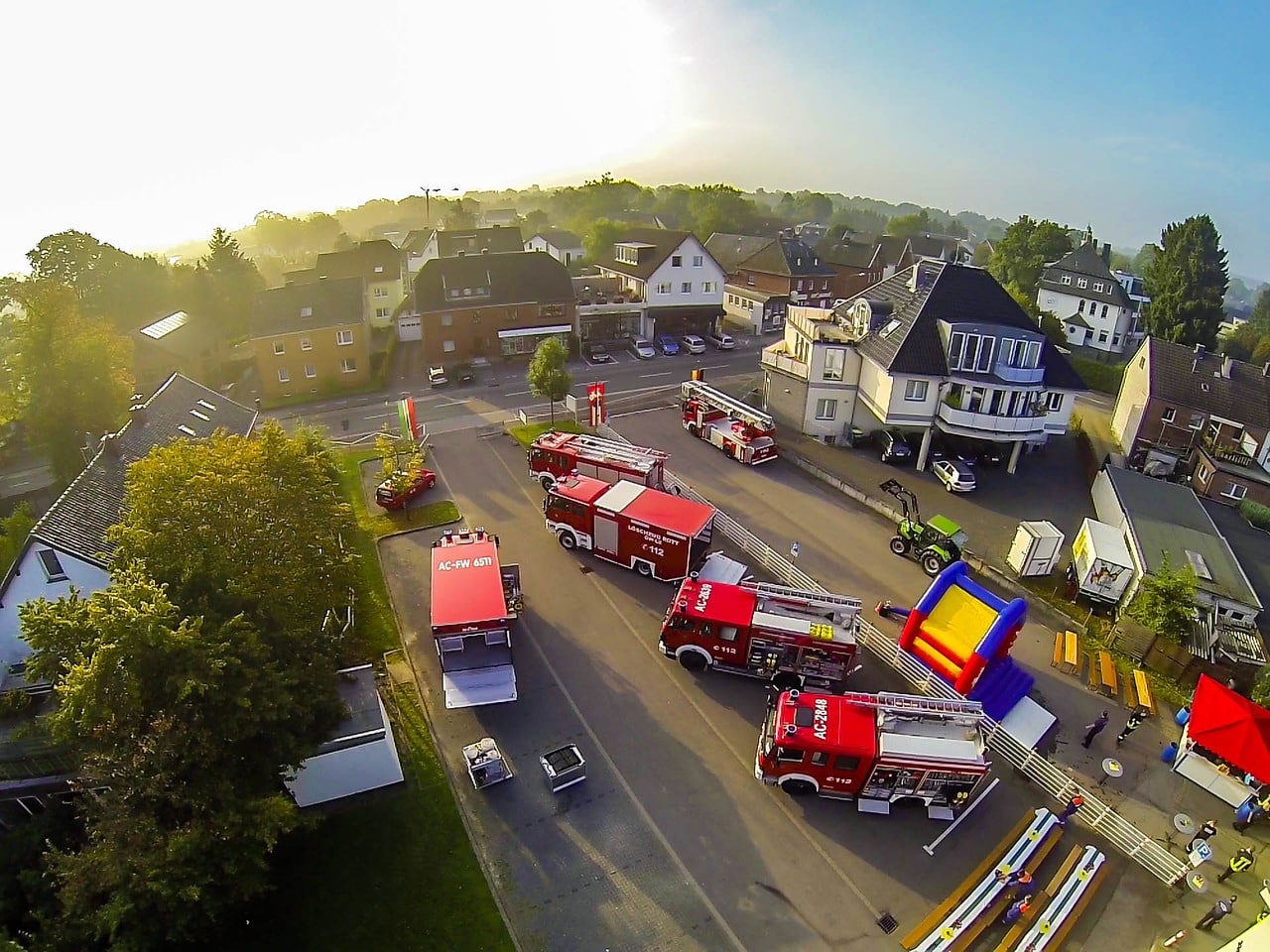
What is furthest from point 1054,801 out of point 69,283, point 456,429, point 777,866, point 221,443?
point 69,283

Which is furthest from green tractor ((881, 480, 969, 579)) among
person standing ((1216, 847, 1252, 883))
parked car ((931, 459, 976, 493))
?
person standing ((1216, 847, 1252, 883))

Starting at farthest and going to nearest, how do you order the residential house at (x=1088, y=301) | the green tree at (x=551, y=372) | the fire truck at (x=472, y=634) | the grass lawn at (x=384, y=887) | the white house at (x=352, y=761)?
the residential house at (x=1088, y=301)
the green tree at (x=551, y=372)
the fire truck at (x=472, y=634)
the white house at (x=352, y=761)
the grass lawn at (x=384, y=887)

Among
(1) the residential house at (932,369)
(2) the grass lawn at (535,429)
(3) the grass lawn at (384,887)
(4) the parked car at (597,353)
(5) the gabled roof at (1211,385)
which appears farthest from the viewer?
(4) the parked car at (597,353)

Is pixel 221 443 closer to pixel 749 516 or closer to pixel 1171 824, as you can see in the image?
pixel 749 516

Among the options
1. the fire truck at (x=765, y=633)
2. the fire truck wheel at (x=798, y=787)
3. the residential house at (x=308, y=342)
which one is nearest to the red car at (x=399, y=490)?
the fire truck at (x=765, y=633)

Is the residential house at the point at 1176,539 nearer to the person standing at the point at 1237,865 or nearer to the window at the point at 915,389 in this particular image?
the person standing at the point at 1237,865

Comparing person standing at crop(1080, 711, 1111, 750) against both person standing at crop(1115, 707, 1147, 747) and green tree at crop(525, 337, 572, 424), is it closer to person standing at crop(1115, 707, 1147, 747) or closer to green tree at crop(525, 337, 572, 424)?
person standing at crop(1115, 707, 1147, 747)

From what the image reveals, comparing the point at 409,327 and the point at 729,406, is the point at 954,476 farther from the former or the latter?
the point at 409,327
